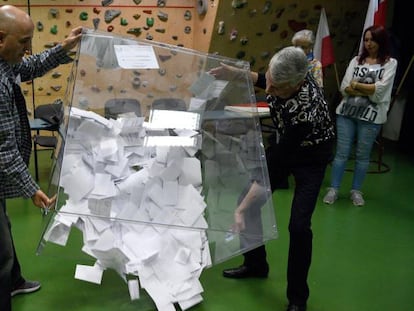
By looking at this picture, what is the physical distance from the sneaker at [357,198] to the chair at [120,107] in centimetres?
239

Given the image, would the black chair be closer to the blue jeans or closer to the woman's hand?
the woman's hand

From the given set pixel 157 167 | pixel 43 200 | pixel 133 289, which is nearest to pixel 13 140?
pixel 43 200

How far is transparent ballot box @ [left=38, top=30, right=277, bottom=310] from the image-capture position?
7.23 ft

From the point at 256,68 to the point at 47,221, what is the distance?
A: 4.09m

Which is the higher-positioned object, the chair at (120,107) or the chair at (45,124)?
the chair at (120,107)

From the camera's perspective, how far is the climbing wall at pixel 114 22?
496cm

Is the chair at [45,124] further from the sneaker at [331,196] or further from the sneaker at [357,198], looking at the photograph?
the sneaker at [357,198]

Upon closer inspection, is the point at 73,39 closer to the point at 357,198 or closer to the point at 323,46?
the point at 357,198

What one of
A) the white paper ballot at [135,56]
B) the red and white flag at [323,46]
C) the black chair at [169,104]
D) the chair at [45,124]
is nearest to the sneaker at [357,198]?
the red and white flag at [323,46]

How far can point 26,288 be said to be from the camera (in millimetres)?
2596

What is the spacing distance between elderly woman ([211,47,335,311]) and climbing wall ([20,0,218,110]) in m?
2.87

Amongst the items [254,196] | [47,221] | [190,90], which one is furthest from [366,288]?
[47,221]

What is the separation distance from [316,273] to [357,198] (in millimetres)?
1392

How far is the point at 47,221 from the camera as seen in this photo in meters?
2.05
